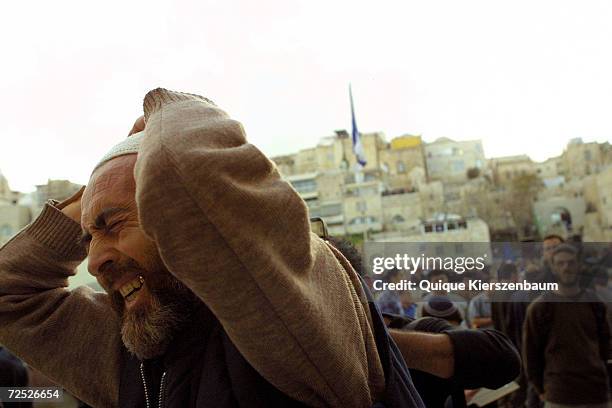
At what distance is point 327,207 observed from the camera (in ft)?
232

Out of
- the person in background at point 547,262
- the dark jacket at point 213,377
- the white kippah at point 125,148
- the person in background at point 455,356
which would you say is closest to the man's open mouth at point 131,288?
the dark jacket at point 213,377

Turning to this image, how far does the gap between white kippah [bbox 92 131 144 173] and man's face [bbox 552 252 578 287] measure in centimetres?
403

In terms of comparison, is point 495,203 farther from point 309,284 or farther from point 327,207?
point 309,284

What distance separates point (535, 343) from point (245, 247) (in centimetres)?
473

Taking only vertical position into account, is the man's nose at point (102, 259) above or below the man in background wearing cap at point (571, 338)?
above

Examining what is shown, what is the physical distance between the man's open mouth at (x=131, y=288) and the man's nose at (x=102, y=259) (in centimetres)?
7

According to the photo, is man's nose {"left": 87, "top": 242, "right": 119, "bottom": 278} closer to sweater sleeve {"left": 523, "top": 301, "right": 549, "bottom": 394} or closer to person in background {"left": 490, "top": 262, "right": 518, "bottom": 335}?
person in background {"left": 490, "top": 262, "right": 518, "bottom": 335}

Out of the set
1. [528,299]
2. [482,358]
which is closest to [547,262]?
[528,299]

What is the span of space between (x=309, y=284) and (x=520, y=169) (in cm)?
8568

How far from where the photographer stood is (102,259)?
1.50m

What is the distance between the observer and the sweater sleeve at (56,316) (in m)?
1.89

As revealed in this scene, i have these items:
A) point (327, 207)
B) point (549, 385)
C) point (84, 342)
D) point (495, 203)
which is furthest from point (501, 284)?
point (495, 203)

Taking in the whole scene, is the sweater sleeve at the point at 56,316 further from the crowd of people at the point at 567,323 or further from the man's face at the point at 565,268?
the man's face at the point at 565,268

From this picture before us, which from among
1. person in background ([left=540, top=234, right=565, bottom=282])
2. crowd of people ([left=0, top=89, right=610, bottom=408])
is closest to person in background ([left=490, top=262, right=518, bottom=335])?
person in background ([left=540, top=234, right=565, bottom=282])
